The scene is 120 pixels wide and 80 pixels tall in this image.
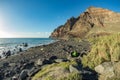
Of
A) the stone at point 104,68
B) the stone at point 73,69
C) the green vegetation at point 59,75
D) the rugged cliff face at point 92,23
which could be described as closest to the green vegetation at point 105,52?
the stone at point 104,68

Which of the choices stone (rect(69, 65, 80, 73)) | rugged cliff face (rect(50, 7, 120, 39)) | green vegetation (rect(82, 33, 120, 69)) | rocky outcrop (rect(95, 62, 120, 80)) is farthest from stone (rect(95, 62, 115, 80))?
rugged cliff face (rect(50, 7, 120, 39))

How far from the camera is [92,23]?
140375 millimetres

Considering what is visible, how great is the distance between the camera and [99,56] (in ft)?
50.8

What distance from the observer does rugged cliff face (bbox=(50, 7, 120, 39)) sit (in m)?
123

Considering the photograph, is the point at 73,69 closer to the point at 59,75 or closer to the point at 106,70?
the point at 59,75

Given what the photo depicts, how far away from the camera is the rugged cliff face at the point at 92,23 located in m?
123

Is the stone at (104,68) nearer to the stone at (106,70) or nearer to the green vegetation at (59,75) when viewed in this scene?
the stone at (106,70)

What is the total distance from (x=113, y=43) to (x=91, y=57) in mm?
1957

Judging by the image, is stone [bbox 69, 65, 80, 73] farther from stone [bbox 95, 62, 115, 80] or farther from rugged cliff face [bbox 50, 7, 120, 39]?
rugged cliff face [bbox 50, 7, 120, 39]

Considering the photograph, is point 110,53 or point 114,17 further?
point 114,17

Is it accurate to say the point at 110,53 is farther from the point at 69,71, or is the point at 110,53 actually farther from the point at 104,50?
the point at 69,71

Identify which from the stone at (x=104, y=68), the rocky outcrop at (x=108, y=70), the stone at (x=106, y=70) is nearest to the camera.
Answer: the rocky outcrop at (x=108, y=70)

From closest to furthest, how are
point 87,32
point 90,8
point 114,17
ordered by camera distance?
point 114,17
point 87,32
point 90,8

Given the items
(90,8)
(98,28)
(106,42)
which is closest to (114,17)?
(98,28)
